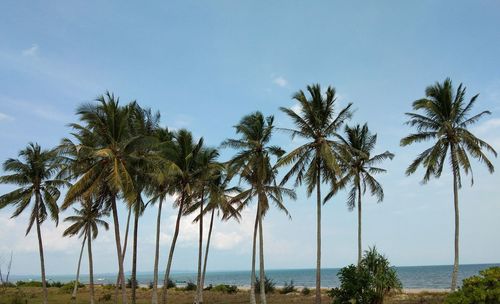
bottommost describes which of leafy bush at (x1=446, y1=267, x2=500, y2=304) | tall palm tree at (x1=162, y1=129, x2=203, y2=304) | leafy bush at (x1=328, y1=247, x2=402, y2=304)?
leafy bush at (x1=328, y1=247, x2=402, y2=304)

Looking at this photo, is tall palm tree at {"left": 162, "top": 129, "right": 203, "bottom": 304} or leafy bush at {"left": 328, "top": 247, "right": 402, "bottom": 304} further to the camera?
tall palm tree at {"left": 162, "top": 129, "right": 203, "bottom": 304}

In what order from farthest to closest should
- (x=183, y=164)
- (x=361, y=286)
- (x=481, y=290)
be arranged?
(x=183, y=164), (x=361, y=286), (x=481, y=290)

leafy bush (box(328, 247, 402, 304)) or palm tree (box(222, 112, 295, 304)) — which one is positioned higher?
palm tree (box(222, 112, 295, 304))

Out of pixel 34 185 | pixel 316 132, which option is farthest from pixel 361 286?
pixel 34 185

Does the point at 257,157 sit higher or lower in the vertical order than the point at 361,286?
higher

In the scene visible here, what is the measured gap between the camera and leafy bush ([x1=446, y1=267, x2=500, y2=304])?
9.95 m

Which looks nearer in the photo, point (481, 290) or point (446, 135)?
point (481, 290)

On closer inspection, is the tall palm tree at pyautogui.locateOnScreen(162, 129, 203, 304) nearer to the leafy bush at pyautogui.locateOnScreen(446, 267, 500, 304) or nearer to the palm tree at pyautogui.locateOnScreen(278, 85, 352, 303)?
the palm tree at pyautogui.locateOnScreen(278, 85, 352, 303)

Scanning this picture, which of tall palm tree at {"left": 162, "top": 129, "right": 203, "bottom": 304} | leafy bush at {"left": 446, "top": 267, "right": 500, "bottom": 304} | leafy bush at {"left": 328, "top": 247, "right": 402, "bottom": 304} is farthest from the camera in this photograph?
tall palm tree at {"left": 162, "top": 129, "right": 203, "bottom": 304}

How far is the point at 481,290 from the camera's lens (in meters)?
10.0

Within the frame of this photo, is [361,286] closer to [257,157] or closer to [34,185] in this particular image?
[257,157]

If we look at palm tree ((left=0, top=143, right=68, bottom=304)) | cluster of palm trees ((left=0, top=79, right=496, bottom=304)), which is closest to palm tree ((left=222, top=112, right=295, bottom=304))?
cluster of palm trees ((left=0, top=79, right=496, bottom=304))

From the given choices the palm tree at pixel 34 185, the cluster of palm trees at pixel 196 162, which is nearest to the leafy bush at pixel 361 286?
the cluster of palm trees at pixel 196 162

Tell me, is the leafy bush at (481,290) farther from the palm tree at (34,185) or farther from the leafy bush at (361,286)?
the palm tree at (34,185)
